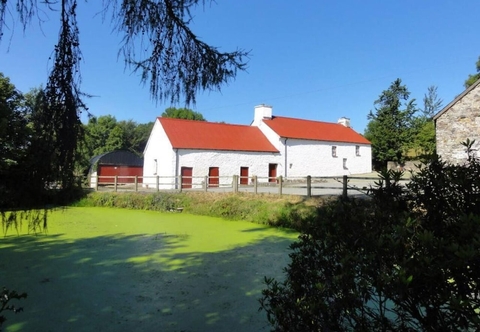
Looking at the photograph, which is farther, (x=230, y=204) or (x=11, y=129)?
(x=230, y=204)

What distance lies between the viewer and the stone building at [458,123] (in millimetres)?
12266

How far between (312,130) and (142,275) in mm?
19511

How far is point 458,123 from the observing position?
12.6m

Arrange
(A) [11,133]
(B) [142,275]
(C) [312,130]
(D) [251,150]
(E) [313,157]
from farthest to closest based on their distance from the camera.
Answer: (C) [312,130], (E) [313,157], (D) [251,150], (B) [142,275], (A) [11,133]

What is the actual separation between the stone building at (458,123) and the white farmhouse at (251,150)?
8.30m

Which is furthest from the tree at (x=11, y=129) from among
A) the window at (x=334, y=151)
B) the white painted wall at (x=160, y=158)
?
the window at (x=334, y=151)

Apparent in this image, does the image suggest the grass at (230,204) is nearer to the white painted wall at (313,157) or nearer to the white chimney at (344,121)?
the white painted wall at (313,157)

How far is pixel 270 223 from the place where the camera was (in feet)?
28.5

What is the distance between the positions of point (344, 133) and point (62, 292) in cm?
2271

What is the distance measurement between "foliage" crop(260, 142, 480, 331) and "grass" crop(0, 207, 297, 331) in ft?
5.22

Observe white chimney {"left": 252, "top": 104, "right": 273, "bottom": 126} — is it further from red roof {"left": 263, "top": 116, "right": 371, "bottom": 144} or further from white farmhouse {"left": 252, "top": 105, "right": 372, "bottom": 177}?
red roof {"left": 263, "top": 116, "right": 371, "bottom": 144}

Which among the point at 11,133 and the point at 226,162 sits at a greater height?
the point at 226,162

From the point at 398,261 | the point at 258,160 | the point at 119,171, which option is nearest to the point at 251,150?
A: the point at 258,160

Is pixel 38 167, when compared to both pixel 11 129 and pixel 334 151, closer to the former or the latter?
pixel 11 129
